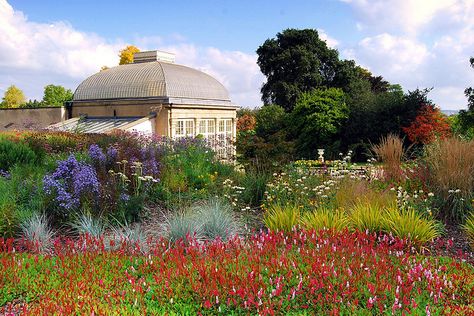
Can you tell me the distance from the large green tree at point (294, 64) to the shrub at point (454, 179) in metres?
28.5

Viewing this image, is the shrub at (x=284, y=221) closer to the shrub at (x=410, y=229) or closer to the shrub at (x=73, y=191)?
the shrub at (x=410, y=229)

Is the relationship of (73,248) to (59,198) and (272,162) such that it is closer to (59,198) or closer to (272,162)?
(59,198)

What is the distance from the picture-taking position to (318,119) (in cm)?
2816

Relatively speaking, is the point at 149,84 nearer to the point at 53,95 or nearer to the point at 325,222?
the point at 325,222

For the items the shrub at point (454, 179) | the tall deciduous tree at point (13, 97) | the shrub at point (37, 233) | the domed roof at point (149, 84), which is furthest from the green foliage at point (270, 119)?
the tall deciduous tree at point (13, 97)

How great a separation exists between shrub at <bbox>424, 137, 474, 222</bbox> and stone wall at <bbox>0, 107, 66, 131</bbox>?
74.1ft

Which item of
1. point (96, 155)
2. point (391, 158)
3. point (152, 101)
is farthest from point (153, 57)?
point (391, 158)

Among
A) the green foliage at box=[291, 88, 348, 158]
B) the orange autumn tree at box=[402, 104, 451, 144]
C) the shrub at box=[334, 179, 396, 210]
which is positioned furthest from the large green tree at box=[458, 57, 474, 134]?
the shrub at box=[334, 179, 396, 210]

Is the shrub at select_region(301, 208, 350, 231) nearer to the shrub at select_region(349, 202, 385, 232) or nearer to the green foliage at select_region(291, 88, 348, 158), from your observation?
the shrub at select_region(349, 202, 385, 232)

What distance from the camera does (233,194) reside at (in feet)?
26.0

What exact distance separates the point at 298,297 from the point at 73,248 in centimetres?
276

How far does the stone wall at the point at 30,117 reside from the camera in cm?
2620

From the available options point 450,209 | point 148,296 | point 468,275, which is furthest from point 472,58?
point 148,296

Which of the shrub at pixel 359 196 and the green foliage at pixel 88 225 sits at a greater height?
the shrub at pixel 359 196
